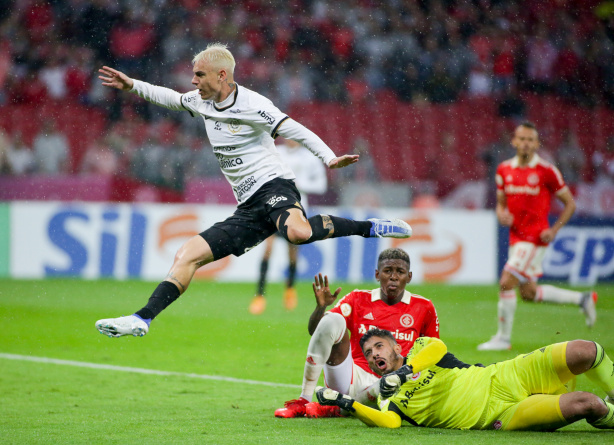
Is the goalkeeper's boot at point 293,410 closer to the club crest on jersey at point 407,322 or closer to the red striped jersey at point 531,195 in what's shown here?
the club crest on jersey at point 407,322

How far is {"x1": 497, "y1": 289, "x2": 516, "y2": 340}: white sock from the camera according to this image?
8.38 metres

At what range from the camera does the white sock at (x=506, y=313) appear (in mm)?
8383

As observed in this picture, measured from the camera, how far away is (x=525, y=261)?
28.6 ft

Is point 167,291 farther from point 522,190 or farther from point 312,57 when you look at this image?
point 312,57

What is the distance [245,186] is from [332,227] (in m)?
0.66

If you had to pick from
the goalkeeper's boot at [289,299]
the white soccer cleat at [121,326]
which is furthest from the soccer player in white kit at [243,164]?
the goalkeeper's boot at [289,299]

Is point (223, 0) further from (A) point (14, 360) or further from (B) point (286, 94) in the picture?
(A) point (14, 360)

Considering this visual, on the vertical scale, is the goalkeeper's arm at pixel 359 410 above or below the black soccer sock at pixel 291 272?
below

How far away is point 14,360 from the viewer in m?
7.85

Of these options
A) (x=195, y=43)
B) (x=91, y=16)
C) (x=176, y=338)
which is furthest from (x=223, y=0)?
(x=176, y=338)

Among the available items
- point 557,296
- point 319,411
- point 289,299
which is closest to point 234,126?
point 319,411

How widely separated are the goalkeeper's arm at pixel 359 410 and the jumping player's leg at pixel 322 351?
0.37 metres

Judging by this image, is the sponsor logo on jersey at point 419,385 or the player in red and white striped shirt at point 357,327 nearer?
the sponsor logo on jersey at point 419,385

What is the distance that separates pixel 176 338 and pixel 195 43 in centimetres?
931
